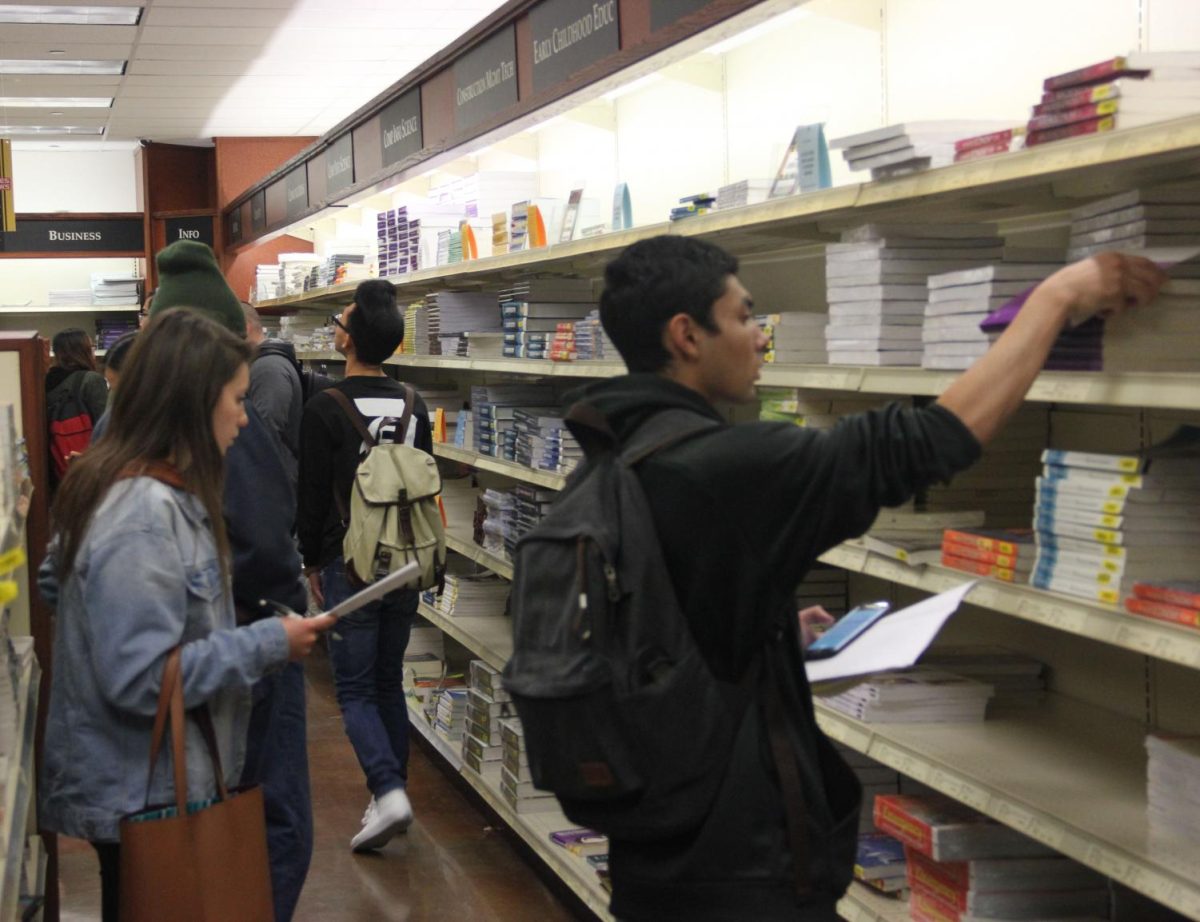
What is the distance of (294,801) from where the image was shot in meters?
3.50

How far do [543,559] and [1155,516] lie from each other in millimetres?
1109

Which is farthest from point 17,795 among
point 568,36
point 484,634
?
point 484,634

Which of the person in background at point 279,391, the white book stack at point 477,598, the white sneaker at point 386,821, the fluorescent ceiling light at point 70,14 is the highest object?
the fluorescent ceiling light at point 70,14

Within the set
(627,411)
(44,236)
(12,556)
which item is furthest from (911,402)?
(44,236)

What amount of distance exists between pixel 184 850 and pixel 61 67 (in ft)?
29.5

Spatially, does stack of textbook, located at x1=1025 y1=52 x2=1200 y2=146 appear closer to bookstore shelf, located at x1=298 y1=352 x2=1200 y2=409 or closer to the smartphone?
bookstore shelf, located at x1=298 y1=352 x2=1200 y2=409

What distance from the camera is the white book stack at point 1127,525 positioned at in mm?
2455

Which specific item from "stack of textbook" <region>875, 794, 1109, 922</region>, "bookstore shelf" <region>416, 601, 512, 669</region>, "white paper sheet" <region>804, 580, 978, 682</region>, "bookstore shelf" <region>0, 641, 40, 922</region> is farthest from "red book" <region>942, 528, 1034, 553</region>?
"bookstore shelf" <region>416, 601, 512, 669</region>

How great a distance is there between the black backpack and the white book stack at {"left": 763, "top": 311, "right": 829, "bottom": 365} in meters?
1.53

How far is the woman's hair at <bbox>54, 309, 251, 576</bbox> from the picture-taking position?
2.72 meters

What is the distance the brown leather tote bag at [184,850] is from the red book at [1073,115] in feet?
5.66

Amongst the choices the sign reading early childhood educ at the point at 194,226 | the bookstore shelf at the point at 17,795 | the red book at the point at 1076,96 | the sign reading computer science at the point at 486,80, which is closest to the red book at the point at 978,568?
the red book at the point at 1076,96

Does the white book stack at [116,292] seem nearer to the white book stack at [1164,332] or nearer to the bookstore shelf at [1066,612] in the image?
the bookstore shelf at [1066,612]

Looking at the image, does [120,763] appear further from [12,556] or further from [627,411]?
[627,411]
